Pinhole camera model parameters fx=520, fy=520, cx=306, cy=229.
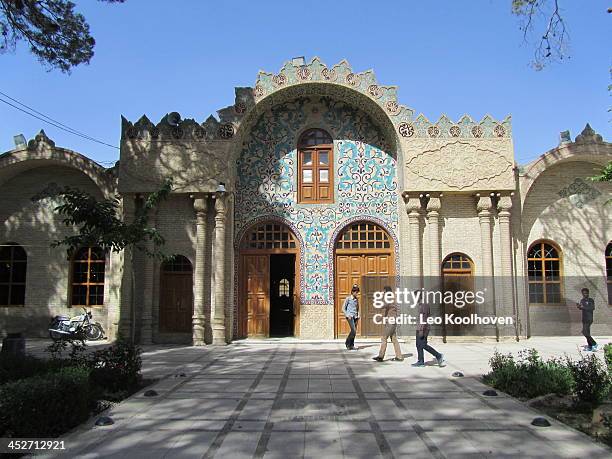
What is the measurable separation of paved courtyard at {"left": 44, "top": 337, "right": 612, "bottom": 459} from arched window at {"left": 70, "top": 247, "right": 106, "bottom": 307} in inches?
253

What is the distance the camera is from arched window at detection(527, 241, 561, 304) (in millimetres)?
15953

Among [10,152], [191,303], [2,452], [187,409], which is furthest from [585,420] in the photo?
[10,152]

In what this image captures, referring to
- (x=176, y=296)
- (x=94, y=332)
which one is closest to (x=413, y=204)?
(x=176, y=296)

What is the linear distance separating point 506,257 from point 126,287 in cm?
1103

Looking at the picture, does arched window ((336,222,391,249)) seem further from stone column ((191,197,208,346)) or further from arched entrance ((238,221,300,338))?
stone column ((191,197,208,346))

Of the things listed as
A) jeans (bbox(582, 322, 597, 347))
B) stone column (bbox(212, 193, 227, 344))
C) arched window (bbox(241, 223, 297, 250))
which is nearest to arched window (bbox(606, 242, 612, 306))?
jeans (bbox(582, 322, 597, 347))

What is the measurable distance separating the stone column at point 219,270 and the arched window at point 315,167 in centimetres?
251

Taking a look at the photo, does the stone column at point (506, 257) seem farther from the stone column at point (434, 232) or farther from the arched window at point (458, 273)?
the stone column at point (434, 232)

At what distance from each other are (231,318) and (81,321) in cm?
450

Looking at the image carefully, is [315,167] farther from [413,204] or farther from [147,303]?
[147,303]

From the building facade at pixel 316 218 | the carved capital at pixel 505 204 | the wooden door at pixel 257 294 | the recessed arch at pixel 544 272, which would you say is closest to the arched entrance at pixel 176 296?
the building facade at pixel 316 218

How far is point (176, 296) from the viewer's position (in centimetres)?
1559

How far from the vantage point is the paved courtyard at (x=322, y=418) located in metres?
5.41

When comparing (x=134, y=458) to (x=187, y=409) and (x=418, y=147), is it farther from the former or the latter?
(x=418, y=147)
